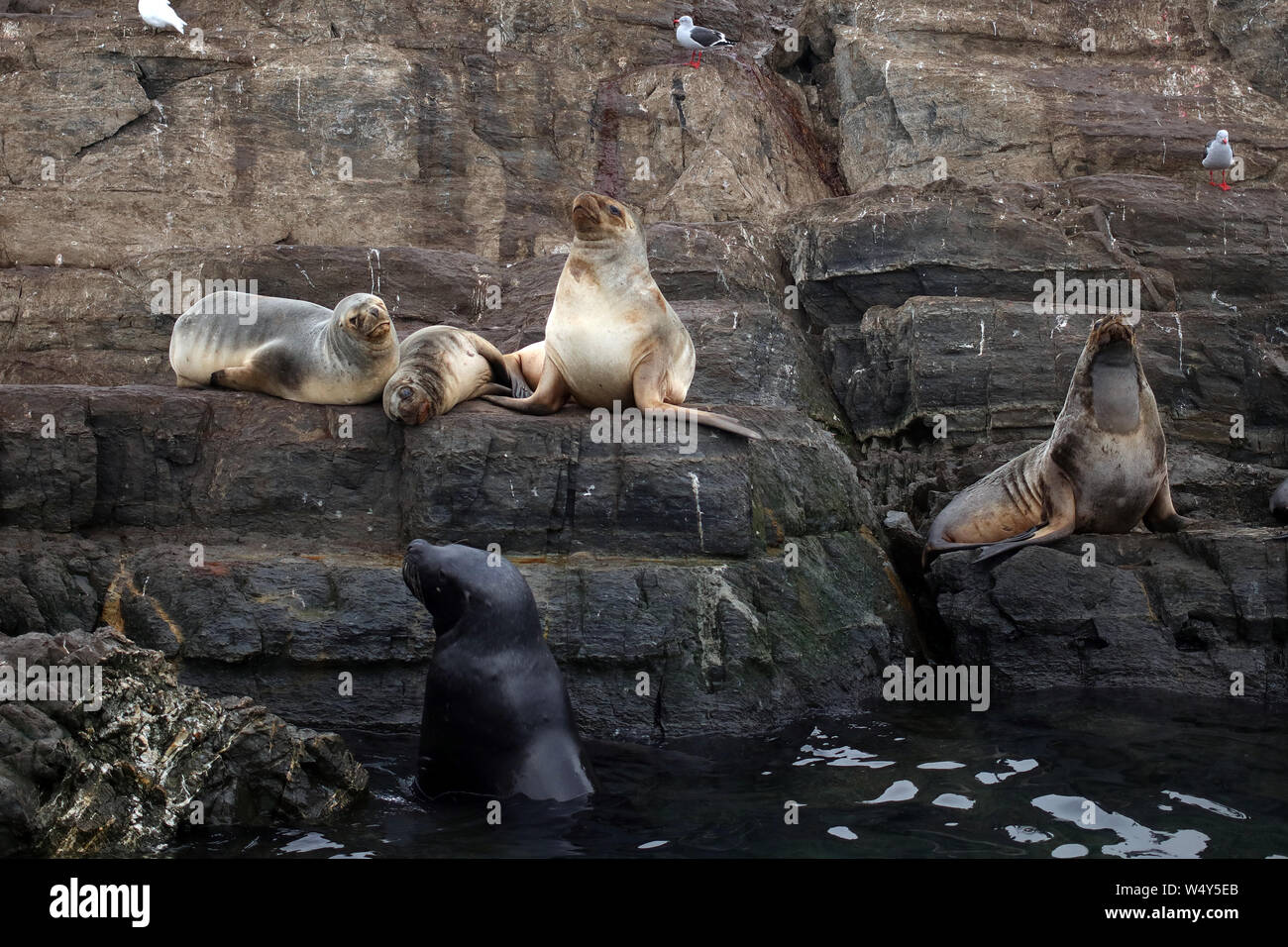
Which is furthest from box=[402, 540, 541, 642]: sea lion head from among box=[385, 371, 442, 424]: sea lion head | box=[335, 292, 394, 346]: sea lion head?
box=[335, 292, 394, 346]: sea lion head

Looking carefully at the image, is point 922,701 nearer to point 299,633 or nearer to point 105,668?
point 299,633

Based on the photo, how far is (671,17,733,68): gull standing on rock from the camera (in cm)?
1403

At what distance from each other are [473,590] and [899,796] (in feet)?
5.74

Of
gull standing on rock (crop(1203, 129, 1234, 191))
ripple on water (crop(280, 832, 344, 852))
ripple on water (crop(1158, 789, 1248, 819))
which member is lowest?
ripple on water (crop(1158, 789, 1248, 819))

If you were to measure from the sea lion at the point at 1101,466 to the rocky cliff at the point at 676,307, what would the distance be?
1.27ft

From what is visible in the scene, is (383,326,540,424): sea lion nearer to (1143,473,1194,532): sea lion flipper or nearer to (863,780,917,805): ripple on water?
(863,780,917,805): ripple on water

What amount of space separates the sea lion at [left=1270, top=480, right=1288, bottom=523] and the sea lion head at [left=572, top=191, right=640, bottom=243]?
14.1ft

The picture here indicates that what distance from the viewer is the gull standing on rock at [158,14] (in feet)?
42.2

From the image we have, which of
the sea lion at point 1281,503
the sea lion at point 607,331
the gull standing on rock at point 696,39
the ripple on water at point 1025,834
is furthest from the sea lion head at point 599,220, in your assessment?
the gull standing on rock at point 696,39

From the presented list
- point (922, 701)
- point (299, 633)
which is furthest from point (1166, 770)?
point (299, 633)

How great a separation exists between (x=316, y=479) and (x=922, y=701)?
3.22 m

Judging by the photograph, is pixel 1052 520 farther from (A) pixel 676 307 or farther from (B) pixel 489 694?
(B) pixel 489 694

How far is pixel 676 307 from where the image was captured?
10.0 m

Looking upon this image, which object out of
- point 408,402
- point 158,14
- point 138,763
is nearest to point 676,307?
point 408,402
